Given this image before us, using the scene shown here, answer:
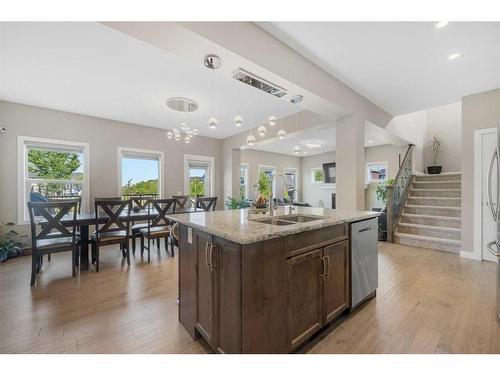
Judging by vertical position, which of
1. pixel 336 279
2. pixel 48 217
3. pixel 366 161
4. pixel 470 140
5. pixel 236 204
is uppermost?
pixel 366 161

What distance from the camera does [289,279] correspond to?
140cm

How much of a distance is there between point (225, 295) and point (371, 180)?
7.89 metres

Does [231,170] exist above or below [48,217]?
above

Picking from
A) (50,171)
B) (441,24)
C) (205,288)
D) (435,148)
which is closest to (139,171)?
(50,171)

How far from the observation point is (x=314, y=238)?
63.4 inches

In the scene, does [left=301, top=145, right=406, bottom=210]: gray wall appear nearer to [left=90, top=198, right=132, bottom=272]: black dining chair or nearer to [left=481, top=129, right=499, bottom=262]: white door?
[left=481, top=129, right=499, bottom=262]: white door

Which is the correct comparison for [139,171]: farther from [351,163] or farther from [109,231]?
[351,163]

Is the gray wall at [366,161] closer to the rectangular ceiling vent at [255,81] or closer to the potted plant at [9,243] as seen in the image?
the rectangular ceiling vent at [255,81]

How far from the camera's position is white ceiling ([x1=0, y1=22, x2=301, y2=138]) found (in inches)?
88.9

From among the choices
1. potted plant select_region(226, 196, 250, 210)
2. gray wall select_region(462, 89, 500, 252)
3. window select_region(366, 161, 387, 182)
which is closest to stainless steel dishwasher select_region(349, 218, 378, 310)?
gray wall select_region(462, 89, 500, 252)

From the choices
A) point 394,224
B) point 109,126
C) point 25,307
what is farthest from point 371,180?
point 25,307

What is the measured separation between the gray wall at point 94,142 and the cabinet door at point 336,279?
4.68m

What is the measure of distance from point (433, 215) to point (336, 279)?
434 centimetres
